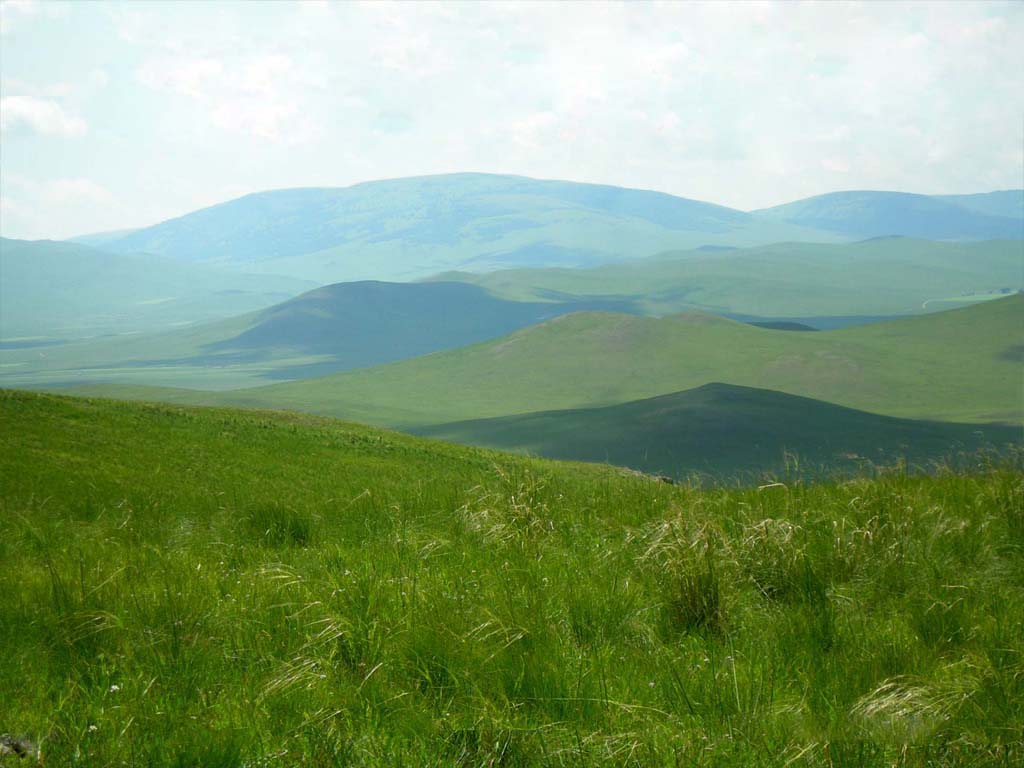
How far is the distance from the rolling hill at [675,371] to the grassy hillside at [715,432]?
16637 millimetres

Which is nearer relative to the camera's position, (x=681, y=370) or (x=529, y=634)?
(x=529, y=634)

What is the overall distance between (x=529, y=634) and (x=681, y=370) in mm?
Result: 148446

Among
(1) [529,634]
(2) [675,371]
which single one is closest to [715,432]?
(2) [675,371]

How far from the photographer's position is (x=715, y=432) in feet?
307

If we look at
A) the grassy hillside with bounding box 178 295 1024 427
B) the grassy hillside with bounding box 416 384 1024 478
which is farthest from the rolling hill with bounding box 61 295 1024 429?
the grassy hillside with bounding box 416 384 1024 478

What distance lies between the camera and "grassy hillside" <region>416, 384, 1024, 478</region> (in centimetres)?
8488

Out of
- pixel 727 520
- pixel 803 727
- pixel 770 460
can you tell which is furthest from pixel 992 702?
pixel 770 460

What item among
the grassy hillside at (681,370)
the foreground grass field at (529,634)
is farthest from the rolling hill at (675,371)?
the foreground grass field at (529,634)

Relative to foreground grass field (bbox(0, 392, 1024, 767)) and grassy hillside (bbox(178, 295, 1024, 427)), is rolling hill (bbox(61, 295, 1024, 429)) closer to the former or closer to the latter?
grassy hillside (bbox(178, 295, 1024, 427))

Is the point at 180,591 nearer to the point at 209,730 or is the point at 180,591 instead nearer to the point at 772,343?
the point at 209,730

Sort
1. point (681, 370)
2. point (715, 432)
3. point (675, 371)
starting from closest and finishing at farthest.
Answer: point (715, 432)
point (681, 370)
point (675, 371)

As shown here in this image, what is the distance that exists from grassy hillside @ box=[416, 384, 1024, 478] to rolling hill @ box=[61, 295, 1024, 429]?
54.6ft

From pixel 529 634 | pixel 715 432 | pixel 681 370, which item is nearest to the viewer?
A: pixel 529 634

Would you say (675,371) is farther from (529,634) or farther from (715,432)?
(529,634)
